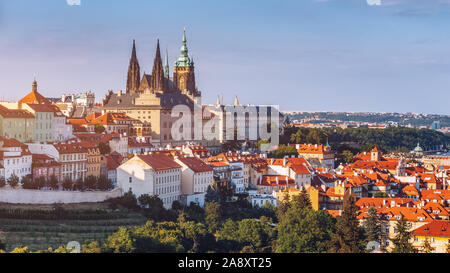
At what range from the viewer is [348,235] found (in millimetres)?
23109

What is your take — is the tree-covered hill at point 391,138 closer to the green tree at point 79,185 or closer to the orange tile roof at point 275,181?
the orange tile roof at point 275,181

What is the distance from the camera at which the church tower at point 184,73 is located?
205ft

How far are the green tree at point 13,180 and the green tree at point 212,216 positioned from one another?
21.9ft

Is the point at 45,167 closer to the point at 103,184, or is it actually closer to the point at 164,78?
the point at 103,184

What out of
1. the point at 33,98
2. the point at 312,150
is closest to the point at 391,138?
the point at 312,150

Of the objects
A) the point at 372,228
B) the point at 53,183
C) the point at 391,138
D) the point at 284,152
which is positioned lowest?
the point at 372,228

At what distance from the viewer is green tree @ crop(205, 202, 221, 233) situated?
81.2 ft

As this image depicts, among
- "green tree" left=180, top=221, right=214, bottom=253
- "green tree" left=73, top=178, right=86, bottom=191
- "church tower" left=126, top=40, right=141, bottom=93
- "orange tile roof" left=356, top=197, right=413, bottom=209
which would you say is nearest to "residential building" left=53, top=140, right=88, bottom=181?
"green tree" left=73, top=178, right=86, bottom=191

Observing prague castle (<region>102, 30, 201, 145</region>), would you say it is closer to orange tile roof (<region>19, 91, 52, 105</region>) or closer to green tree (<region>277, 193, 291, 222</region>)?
orange tile roof (<region>19, 91, 52, 105</region>)

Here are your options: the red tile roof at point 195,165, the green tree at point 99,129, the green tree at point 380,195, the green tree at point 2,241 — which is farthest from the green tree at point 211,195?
the green tree at point 99,129

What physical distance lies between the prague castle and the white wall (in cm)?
2127

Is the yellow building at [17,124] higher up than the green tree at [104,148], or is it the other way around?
the yellow building at [17,124]

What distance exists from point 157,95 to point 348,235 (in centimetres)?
2909
